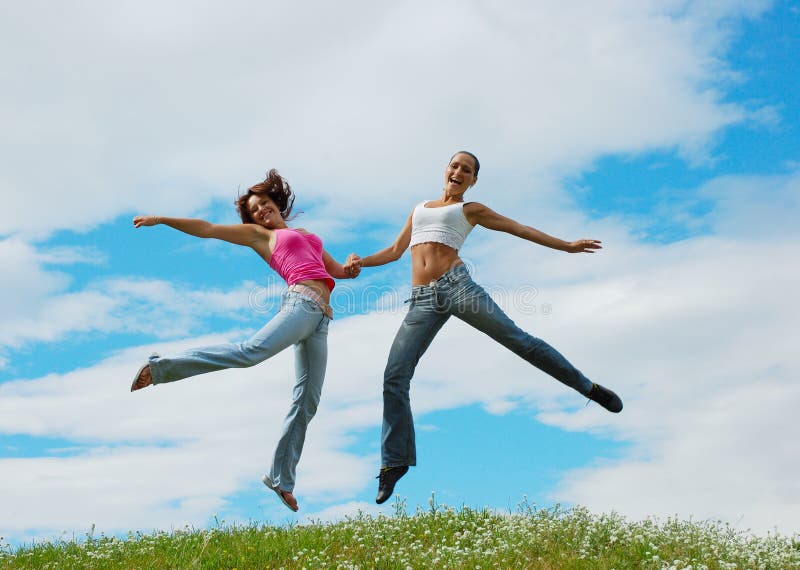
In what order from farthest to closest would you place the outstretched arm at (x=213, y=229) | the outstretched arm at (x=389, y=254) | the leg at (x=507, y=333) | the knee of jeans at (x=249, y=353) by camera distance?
the outstretched arm at (x=389, y=254), the leg at (x=507, y=333), the outstretched arm at (x=213, y=229), the knee of jeans at (x=249, y=353)

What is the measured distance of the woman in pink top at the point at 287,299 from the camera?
974 centimetres

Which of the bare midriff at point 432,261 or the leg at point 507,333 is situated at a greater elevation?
the bare midriff at point 432,261

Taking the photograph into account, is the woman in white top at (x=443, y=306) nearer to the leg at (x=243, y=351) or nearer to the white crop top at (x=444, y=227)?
the white crop top at (x=444, y=227)

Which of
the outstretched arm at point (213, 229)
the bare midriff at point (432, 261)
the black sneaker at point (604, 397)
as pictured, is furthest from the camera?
the black sneaker at point (604, 397)

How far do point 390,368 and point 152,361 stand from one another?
2631mm

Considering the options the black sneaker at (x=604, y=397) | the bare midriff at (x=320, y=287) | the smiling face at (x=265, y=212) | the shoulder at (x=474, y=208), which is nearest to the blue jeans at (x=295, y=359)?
the bare midriff at (x=320, y=287)

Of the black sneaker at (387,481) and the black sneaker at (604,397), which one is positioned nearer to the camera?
the black sneaker at (387,481)

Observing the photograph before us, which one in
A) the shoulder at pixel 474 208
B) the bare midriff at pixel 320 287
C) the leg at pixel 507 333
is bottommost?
the leg at pixel 507 333

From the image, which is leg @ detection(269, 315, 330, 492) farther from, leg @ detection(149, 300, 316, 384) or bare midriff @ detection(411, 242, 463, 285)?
bare midriff @ detection(411, 242, 463, 285)

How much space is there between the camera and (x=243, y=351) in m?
9.52

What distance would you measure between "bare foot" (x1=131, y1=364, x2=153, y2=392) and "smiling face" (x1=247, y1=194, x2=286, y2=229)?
8.14ft

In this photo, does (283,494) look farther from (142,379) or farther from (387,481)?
(142,379)

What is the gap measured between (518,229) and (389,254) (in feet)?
5.51

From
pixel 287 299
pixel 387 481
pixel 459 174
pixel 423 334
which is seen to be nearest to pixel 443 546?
pixel 387 481
